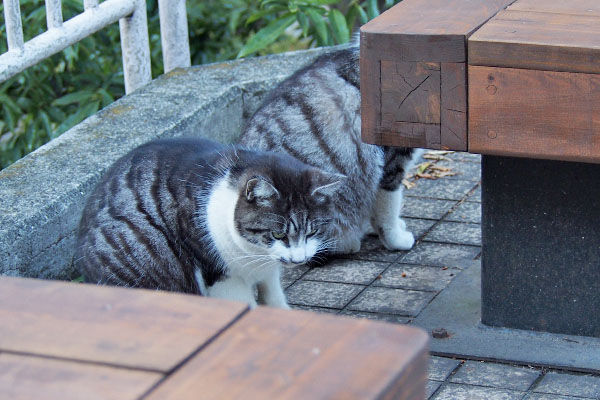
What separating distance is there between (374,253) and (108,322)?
8.43 ft

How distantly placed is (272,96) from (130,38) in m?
0.98

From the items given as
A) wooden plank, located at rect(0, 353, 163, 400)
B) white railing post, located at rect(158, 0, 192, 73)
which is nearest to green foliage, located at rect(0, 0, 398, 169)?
white railing post, located at rect(158, 0, 192, 73)

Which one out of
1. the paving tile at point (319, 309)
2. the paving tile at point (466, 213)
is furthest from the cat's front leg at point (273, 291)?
the paving tile at point (466, 213)

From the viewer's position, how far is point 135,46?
4445 millimetres

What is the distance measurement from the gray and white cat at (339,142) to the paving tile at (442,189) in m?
0.51

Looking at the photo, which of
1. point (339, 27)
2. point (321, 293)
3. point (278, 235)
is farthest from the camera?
point (339, 27)

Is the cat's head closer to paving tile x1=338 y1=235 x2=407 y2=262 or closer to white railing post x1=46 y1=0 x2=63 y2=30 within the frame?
paving tile x1=338 y1=235 x2=407 y2=262

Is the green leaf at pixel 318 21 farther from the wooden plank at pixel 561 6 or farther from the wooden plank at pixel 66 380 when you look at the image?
the wooden plank at pixel 66 380

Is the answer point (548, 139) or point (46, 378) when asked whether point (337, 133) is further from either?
point (46, 378)

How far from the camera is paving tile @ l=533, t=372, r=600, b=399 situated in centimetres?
273

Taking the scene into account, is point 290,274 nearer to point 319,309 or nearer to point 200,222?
point 319,309

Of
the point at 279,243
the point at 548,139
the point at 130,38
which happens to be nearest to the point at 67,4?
the point at 130,38

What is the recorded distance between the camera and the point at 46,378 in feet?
4.20

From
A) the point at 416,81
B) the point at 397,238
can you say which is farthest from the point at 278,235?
the point at 416,81
